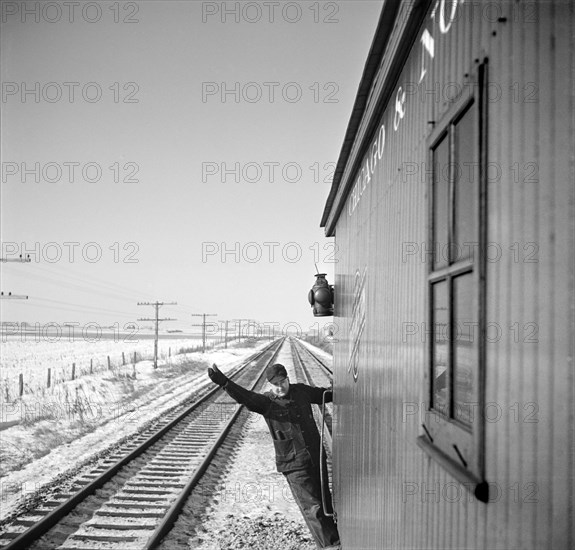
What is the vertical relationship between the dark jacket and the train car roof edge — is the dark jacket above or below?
below

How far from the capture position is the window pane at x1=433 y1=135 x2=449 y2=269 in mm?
2554

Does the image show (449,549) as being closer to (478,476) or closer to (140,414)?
(478,476)

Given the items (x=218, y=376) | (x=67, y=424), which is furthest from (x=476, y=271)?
(x=67, y=424)

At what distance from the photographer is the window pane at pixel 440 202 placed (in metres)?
2.55

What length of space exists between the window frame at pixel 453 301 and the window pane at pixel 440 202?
15 mm

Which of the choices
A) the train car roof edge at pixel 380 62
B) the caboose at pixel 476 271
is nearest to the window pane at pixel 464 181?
the caboose at pixel 476 271

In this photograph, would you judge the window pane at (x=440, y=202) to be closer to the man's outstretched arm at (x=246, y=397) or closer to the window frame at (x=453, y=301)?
the window frame at (x=453, y=301)

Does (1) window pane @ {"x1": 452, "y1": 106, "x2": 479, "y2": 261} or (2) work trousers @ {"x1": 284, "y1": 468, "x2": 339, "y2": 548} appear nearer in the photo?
(1) window pane @ {"x1": 452, "y1": 106, "x2": 479, "y2": 261}

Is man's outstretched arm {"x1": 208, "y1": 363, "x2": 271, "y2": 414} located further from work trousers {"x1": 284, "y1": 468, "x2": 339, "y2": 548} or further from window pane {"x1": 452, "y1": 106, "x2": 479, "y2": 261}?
window pane {"x1": 452, "y1": 106, "x2": 479, "y2": 261}

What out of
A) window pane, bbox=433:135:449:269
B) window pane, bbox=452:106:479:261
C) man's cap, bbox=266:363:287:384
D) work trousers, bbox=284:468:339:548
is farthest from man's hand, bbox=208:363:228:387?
window pane, bbox=452:106:479:261

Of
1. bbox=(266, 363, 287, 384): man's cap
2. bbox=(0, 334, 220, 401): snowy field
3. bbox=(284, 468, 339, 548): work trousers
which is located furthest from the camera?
bbox=(0, 334, 220, 401): snowy field

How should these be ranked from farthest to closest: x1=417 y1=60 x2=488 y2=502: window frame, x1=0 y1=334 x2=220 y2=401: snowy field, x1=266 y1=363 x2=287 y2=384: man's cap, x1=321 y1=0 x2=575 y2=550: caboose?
x1=0 y1=334 x2=220 y2=401: snowy field → x1=266 y1=363 x2=287 y2=384: man's cap → x1=417 y1=60 x2=488 y2=502: window frame → x1=321 y1=0 x2=575 y2=550: caboose

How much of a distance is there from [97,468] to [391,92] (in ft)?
28.4

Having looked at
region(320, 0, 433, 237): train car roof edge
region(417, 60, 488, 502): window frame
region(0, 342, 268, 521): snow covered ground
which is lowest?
region(0, 342, 268, 521): snow covered ground
